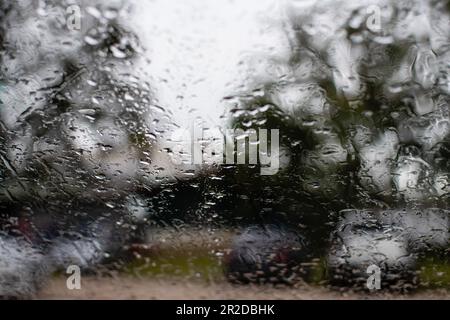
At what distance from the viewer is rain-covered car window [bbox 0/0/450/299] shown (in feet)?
4.28

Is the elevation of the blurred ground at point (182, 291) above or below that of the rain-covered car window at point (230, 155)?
below

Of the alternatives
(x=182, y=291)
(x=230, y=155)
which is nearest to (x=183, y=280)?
(x=182, y=291)

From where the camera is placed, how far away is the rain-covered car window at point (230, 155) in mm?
1305

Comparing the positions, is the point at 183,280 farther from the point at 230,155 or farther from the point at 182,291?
the point at 230,155

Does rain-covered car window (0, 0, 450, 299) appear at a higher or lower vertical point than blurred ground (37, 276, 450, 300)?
higher

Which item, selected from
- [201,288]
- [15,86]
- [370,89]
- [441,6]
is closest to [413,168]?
[370,89]

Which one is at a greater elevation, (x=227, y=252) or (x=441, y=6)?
(x=441, y=6)
